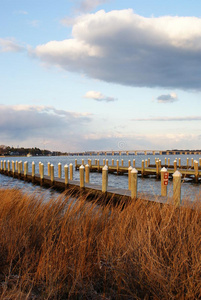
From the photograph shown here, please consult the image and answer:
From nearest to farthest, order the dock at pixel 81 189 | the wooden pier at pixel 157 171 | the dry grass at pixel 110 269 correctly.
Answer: the dry grass at pixel 110 269, the dock at pixel 81 189, the wooden pier at pixel 157 171

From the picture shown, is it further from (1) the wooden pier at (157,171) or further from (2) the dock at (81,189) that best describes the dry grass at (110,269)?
(1) the wooden pier at (157,171)

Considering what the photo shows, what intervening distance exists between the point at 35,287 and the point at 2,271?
73 centimetres

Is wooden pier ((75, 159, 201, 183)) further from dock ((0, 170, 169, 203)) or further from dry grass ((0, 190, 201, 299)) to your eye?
dry grass ((0, 190, 201, 299))

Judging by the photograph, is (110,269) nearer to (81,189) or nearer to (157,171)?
(81,189)

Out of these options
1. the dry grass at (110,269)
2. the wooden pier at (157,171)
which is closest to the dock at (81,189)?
the dry grass at (110,269)

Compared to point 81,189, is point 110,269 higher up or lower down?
higher up

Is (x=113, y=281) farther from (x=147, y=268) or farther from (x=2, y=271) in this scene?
(x=2, y=271)

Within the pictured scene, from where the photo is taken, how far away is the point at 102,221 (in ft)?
19.1

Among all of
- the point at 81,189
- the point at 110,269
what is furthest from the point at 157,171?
the point at 110,269

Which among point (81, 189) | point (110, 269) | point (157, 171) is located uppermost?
point (110, 269)

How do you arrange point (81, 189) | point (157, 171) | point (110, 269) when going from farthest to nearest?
point (157, 171)
point (81, 189)
point (110, 269)

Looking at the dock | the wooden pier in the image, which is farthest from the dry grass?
the wooden pier

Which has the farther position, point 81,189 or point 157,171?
point 157,171

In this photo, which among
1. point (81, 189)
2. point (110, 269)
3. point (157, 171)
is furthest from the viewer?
point (157, 171)
